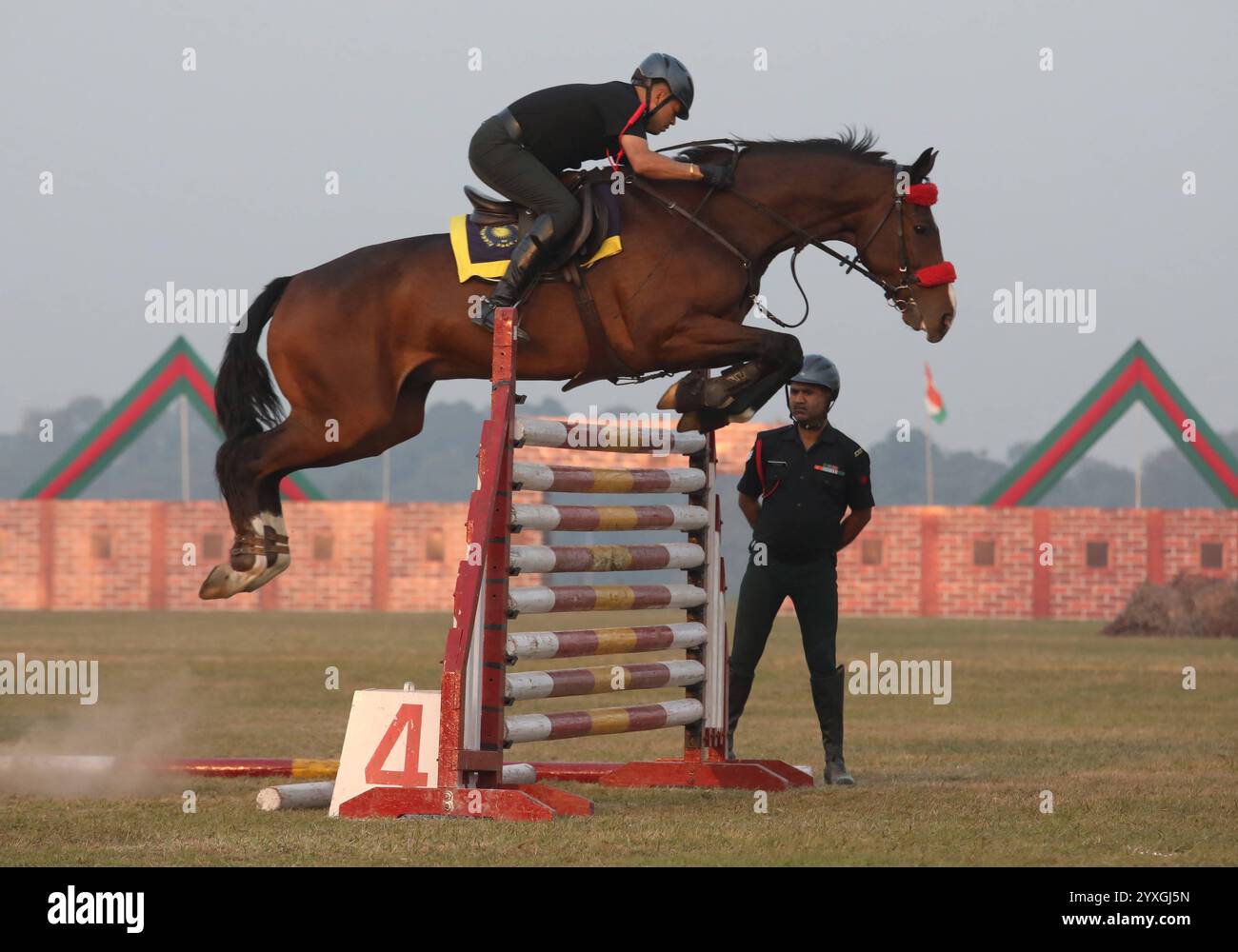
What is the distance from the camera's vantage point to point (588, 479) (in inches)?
330

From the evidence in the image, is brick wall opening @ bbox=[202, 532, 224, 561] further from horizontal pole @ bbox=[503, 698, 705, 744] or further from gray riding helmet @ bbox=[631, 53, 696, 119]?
gray riding helmet @ bbox=[631, 53, 696, 119]

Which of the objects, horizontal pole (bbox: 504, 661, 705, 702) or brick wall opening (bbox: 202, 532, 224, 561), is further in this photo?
brick wall opening (bbox: 202, 532, 224, 561)

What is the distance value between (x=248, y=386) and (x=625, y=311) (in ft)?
6.37

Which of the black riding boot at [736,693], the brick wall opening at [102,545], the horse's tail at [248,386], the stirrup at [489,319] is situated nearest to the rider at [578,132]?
the stirrup at [489,319]

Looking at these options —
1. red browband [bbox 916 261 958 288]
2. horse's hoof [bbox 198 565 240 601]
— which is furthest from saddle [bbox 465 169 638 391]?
horse's hoof [bbox 198 565 240 601]

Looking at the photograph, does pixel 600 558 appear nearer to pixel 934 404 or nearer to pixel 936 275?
pixel 936 275

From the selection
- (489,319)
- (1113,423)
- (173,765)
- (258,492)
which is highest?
(1113,423)

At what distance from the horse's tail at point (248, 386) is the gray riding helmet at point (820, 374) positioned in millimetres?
3006

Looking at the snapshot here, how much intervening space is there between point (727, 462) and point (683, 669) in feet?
122

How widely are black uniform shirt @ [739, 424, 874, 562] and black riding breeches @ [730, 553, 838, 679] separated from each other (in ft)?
0.28

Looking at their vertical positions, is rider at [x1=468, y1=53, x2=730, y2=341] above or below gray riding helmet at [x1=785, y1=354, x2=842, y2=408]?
above

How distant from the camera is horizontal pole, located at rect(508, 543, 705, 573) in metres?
7.99

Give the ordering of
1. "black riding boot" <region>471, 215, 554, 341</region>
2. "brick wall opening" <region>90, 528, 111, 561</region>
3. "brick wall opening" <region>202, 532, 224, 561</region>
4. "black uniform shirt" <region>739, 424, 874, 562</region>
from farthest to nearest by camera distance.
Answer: "brick wall opening" <region>90, 528, 111, 561</region>
"brick wall opening" <region>202, 532, 224, 561</region>
"black uniform shirt" <region>739, 424, 874, 562</region>
"black riding boot" <region>471, 215, 554, 341</region>

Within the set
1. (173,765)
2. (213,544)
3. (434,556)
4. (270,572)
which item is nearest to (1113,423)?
(434,556)
